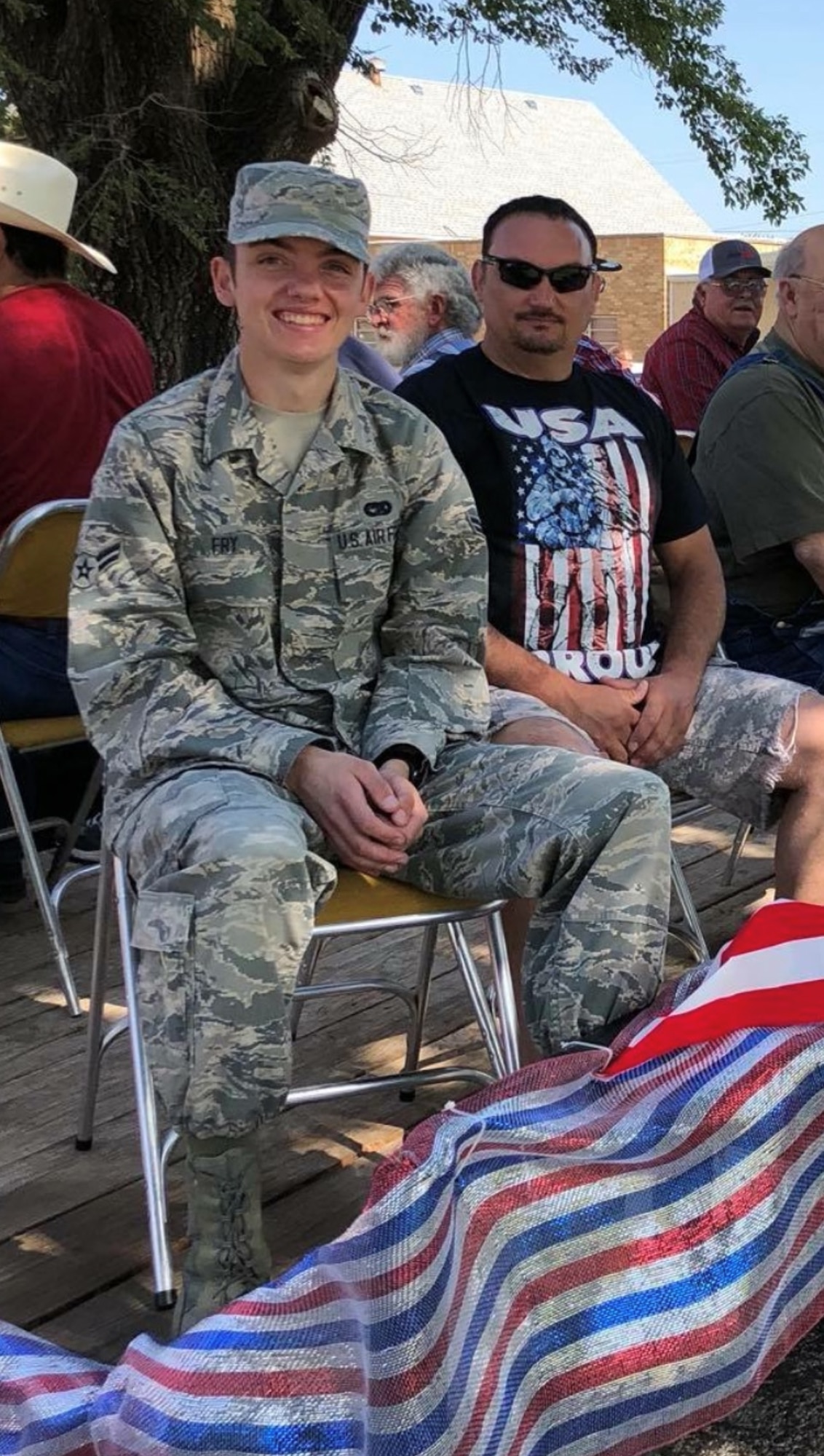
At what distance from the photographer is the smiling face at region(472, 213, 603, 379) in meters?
3.08

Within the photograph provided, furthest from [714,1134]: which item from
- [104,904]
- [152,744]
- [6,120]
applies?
[6,120]

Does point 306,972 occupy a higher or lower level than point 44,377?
lower

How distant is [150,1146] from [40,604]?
1.64 m

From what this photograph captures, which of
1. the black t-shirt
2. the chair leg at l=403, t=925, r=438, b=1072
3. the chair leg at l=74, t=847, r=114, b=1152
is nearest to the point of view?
the chair leg at l=74, t=847, r=114, b=1152

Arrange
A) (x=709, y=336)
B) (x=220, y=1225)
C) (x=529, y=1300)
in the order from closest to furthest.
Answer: (x=529, y=1300), (x=220, y=1225), (x=709, y=336)

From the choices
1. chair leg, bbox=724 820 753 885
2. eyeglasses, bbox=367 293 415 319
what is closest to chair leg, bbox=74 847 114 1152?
chair leg, bbox=724 820 753 885

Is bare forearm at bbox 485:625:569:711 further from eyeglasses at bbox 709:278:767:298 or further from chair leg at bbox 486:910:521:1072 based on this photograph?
eyeglasses at bbox 709:278:767:298

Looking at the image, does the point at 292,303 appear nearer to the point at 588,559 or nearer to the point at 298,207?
the point at 298,207

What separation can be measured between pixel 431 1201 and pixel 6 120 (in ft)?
29.4

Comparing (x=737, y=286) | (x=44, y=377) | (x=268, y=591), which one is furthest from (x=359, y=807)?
(x=737, y=286)

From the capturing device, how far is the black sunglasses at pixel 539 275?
3.10 m

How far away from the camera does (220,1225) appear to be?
81.4 inches

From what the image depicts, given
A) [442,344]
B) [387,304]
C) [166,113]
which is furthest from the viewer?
[166,113]

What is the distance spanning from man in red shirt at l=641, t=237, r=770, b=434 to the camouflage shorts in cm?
312
